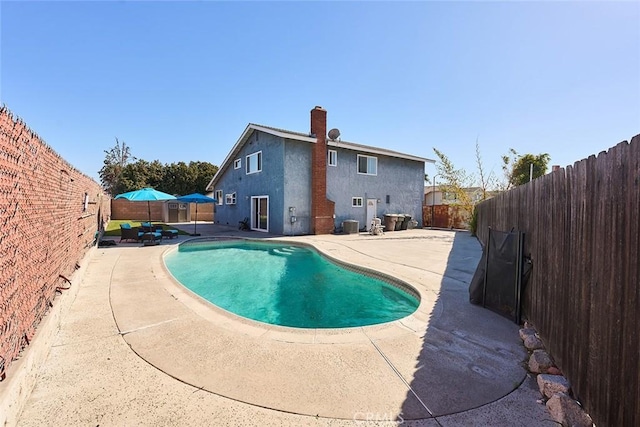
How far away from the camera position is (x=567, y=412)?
7.50 feet

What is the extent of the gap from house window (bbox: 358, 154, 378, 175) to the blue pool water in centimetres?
909

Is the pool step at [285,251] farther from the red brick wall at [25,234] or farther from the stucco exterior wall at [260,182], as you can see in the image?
the red brick wall at [25,234]

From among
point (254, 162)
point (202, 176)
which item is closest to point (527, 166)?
point (254, 162)

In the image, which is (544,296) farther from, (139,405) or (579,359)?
(139,405)

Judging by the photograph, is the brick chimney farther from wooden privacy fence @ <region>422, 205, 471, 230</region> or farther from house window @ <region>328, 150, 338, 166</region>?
wooden privacy fence @ <region>422, 205, 471, 230</region>

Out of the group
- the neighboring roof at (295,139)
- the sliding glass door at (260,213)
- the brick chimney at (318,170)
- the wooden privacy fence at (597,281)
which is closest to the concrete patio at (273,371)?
the wooden privacy fence at (597,281)

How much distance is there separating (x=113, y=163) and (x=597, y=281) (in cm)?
5491

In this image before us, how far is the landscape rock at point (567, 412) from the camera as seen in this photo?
2.24 meters

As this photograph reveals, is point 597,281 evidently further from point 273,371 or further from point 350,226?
point 350,226

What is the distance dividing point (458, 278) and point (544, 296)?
3.58 m

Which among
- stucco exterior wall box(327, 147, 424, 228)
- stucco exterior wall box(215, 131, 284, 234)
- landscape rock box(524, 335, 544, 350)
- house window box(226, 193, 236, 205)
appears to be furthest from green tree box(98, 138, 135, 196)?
landscape rock box(524, 335, 544, 350)

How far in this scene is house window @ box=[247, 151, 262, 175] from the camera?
18.5 metres

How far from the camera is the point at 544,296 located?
348 centimetres

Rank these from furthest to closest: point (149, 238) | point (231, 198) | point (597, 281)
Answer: point (231, 198) → point (149, 238) → point (597, 281)
